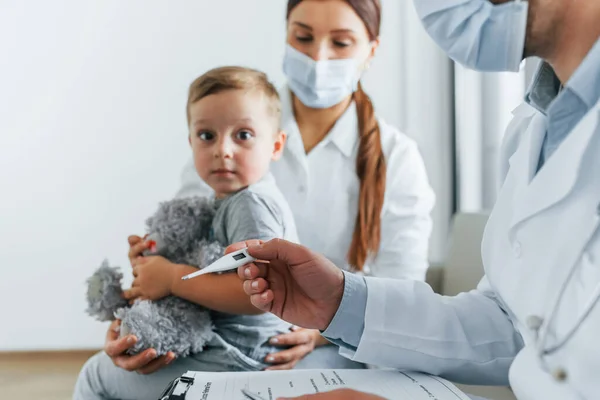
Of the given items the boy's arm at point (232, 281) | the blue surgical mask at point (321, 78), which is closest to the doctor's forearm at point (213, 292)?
the boy's arm at point (232, 281)

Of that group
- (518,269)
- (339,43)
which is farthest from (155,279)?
(339,43)

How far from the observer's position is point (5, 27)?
303 cm

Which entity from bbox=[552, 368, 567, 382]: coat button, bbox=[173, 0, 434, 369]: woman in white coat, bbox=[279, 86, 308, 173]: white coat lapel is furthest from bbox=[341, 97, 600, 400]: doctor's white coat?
bbox=[279, 86, 308, 173]: white coat lapel

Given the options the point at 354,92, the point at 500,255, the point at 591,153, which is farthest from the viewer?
the point at 354,92

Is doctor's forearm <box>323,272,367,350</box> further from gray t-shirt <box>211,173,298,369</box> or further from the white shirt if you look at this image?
the white shirt

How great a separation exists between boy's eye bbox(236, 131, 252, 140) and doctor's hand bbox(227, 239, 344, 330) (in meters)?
0.48

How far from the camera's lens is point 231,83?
132 centimetres

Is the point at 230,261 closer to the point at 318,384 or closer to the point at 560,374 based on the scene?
the point at 318,384

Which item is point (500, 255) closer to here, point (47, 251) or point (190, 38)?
point (190, 38)

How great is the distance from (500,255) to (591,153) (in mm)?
181

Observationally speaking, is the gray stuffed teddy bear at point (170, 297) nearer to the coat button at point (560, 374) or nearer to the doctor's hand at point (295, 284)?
the doctor's hand at point (295, 284)

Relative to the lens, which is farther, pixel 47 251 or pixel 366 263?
pixel 47 251

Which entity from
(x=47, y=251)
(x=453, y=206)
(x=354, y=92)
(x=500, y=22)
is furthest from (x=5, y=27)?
(x=500, y=22)

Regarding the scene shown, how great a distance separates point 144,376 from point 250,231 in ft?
1.10
